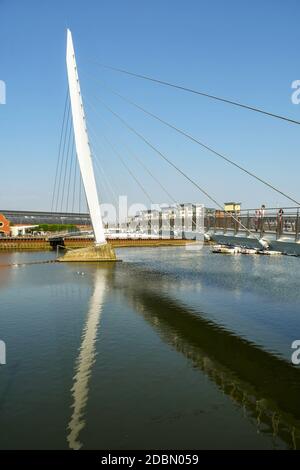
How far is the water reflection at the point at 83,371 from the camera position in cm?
1157

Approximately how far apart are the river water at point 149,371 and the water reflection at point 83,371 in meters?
0.04

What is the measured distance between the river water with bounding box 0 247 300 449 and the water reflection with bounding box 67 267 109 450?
0.04 m

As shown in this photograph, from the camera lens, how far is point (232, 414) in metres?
12.6

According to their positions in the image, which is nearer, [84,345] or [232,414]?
[232,414]

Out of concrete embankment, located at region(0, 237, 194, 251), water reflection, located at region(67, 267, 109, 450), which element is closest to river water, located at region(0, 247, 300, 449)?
water reflection, located at region(67, 267, 109, 450)

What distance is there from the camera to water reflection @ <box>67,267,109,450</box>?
38.0 ft

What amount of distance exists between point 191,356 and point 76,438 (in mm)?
7906

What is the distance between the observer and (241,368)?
54.0 feet

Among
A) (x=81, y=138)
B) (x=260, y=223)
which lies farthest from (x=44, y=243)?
(x=260, y=223)

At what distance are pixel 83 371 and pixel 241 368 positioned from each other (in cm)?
628

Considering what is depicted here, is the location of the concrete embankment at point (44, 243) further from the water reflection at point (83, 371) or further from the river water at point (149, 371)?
the water reflection at point (83, 371)

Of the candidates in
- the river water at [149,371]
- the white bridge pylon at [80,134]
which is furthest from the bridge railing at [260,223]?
the white bridge pylon at [80,134]
